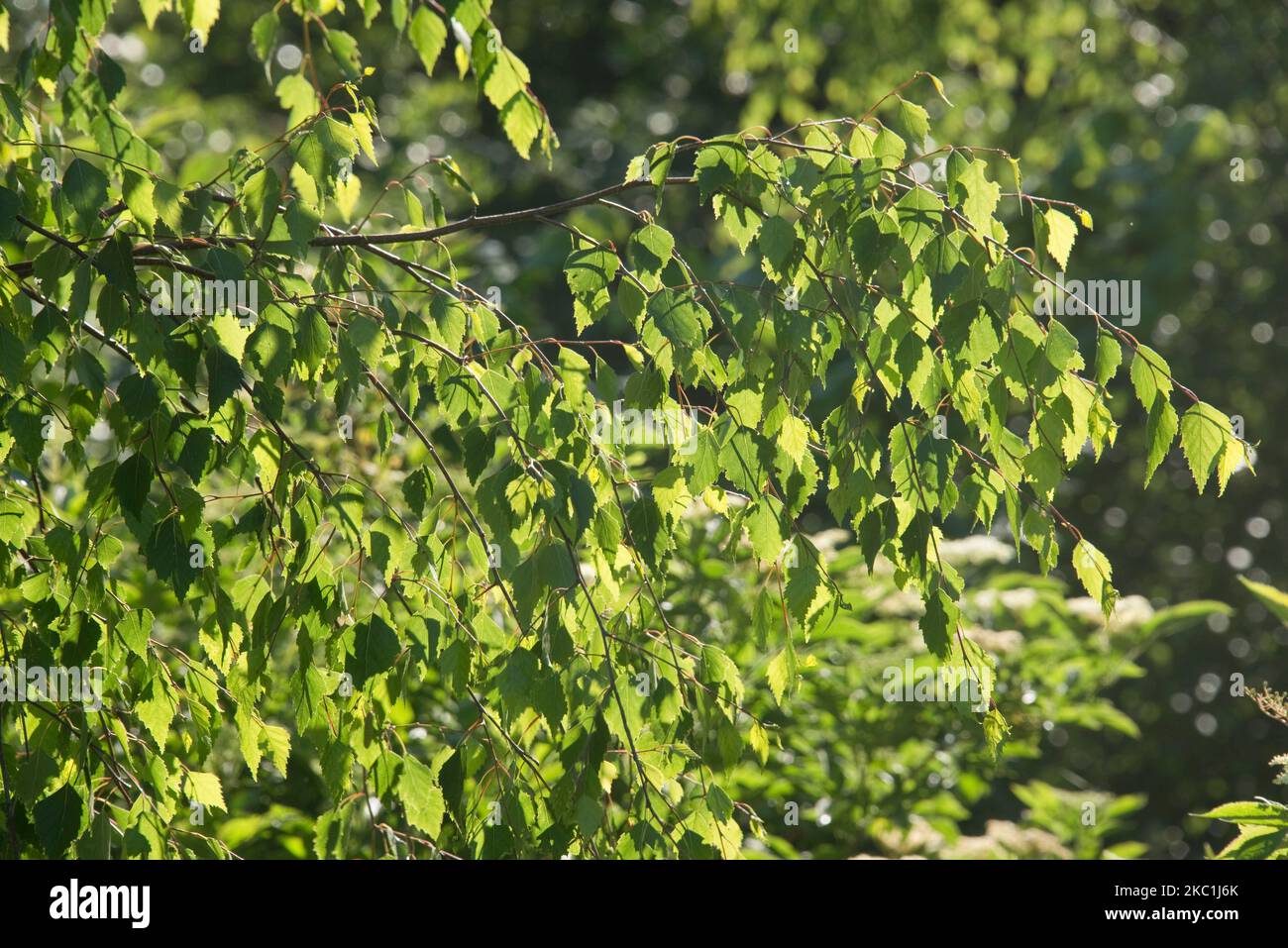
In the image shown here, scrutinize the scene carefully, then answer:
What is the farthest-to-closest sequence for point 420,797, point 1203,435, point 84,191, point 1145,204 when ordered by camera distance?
point 1145,204
point 420,797
point 1203,435
point 84,191

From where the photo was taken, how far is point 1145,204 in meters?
8.53

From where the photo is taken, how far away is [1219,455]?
217 centimetres

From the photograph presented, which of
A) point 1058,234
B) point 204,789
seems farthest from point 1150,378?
point 204,789

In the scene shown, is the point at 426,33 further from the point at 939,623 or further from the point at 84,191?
the point at 939,623

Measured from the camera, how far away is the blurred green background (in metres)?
8.62

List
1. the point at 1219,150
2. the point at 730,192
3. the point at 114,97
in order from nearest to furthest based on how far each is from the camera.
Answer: the point at 114,97, the point at 730,192, the point at 1219,150

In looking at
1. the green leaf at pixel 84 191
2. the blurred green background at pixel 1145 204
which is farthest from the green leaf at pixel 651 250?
the blurred green background at pixel 1145 204

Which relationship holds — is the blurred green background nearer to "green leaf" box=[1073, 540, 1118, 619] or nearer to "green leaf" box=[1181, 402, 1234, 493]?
"green leaf" box=[1073, 540, 1118, 619]

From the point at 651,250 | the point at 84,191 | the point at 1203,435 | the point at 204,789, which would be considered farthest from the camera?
the point at 204,789

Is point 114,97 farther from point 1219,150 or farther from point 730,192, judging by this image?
point 1219,150

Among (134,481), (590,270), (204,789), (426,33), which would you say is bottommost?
(204,789)
